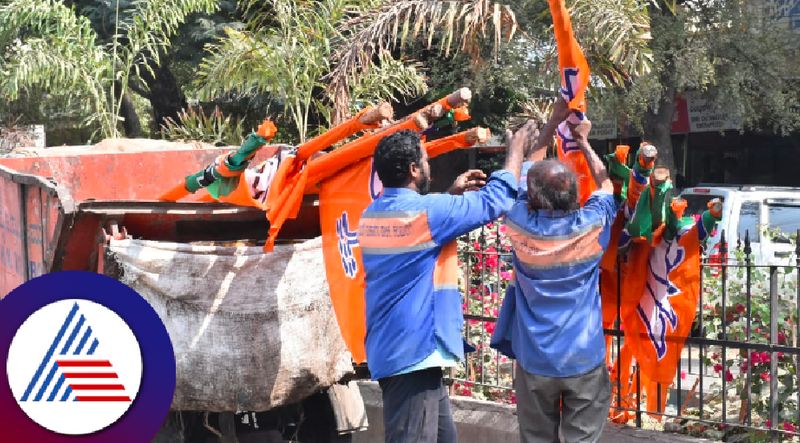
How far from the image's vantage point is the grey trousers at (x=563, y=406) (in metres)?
4.23

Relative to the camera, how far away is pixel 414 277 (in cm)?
412

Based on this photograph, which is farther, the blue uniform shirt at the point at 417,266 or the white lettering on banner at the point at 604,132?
the white lettering on banner at the point at 604,132

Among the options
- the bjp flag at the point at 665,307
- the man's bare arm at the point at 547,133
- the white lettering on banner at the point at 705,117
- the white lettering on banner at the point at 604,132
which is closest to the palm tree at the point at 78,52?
the bjp flag at the point at 665,307

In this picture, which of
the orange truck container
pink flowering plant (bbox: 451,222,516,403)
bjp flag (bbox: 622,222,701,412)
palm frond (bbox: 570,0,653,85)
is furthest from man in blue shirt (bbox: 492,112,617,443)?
palm frond (bbox: 570,0,653,85)

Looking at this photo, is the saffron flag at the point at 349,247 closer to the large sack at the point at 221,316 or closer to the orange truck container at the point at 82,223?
the large sack at the point at 221,316

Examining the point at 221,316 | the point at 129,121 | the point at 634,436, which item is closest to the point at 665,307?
the point at 634,436

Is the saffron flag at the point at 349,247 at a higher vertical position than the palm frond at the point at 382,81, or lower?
lower

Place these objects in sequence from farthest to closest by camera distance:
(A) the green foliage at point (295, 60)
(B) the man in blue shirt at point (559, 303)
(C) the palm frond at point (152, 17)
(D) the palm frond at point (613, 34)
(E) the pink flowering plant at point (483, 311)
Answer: (C) the palm frond at point (152, 17) < (A) the green foliage at point (295, 60) < (D) the palm frond at point (613, 34) < (E) the pink flowering plant at point (483, 311) < (B) the man in blue shirt at point (559, 303)

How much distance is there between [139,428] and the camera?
419 centimetres

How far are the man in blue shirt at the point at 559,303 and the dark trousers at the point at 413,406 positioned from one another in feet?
1.38

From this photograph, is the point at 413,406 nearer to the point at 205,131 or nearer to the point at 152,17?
the point at 205,131

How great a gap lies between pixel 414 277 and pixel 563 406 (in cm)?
87

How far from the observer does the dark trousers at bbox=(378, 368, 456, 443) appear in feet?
13.5

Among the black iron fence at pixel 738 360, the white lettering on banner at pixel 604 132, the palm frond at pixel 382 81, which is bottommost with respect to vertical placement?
the black iron fence at pixel 738 360
